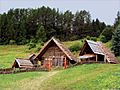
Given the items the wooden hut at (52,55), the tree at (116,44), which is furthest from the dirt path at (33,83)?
the tree at (116,44)

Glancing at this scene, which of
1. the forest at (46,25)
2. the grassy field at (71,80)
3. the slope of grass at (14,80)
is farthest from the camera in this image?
the forest at (46,25)

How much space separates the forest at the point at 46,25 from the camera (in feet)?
431

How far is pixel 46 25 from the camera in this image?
138000mm

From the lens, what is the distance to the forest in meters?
131

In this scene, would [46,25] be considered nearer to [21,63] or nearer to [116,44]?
[116,44]

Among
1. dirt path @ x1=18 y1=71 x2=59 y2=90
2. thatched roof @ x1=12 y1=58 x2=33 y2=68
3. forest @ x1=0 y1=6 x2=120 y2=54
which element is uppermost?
forest @ x1=0 y1=6 x2=120 y2=54

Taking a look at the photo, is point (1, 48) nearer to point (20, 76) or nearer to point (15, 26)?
point (15, 26)

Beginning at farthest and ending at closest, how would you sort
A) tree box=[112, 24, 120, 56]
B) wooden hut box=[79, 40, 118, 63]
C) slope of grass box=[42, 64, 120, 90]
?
tree box=[112, 24, 120, 56] → wooden hut box=[79, 40, 118, 63] → slope of grass box=[42, 64, 120, 90]

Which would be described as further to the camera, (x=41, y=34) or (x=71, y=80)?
(x=41, y=34)

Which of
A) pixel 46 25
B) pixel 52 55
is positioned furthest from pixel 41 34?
pixel 52 55

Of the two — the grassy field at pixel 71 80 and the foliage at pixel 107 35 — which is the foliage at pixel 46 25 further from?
the grassy field at pixel 71 80

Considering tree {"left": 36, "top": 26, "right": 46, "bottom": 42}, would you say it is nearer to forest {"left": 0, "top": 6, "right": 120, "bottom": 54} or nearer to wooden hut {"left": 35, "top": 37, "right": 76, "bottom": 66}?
forest {"left": 0, "top": 6, "right": 120, "bottom": 54}

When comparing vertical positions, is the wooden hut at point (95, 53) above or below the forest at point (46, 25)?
below

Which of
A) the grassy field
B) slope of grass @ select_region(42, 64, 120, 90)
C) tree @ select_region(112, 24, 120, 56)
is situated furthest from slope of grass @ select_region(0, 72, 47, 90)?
tree @ select_region(112, 24, 120, 56)
